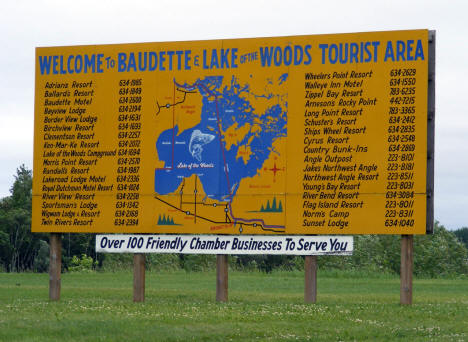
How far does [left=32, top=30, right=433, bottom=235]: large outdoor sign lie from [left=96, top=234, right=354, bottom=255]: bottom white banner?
0.77 ft

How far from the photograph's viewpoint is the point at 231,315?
20516 mm

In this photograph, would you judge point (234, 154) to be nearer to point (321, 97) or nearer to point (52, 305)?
point (321, 97)

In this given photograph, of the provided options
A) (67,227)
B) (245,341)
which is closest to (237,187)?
(67,227)

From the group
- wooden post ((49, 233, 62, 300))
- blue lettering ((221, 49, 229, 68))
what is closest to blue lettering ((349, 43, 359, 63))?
blue lettering ((221, 49, 229, 68))

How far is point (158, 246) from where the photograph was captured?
2455 cm

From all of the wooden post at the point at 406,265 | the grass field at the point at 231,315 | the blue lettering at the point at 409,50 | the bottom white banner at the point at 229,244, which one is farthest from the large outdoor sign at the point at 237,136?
the grass field at the point at 231,315

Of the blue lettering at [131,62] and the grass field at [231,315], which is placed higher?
the blue lettering at [131,62]

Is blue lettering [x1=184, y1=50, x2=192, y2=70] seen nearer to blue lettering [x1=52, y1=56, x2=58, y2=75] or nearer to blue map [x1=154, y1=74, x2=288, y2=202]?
blue map [x1=154, y1=74, x2=288, y2=202]

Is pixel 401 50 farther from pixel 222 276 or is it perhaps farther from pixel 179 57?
pixel 222 276

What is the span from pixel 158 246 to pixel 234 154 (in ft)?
10.3

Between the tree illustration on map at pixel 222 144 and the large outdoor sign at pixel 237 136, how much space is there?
3 centimetres

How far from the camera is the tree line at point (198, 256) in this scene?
50438mm

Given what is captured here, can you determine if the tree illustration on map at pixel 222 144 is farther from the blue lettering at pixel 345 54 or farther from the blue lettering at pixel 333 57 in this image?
the blue lettering at pixel 345 54

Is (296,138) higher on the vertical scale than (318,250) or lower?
higher
